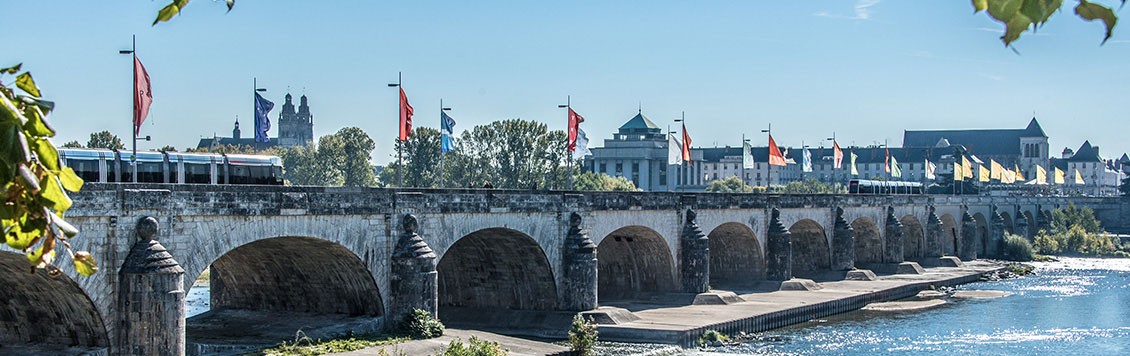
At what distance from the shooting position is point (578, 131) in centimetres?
5688

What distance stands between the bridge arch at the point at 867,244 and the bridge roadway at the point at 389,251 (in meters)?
8.79

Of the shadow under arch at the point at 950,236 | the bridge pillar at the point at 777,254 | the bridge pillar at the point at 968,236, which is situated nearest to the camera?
the bridge pillar at the point at 777,254

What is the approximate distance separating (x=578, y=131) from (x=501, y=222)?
15.3 m

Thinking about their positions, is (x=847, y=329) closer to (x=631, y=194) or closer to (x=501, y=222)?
(x=631, y=194)

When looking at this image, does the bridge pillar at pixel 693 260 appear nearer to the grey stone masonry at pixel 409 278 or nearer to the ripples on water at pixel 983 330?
the ripples on water at pixel 983 330

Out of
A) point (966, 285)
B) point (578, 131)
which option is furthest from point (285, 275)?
point (966, 285)

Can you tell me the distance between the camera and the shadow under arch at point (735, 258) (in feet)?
210

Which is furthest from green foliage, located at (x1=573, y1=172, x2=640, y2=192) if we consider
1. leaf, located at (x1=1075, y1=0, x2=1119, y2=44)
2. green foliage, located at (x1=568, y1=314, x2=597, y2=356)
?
leaf, located at (x1=1075, y1=0, x2=1119, y2=44)

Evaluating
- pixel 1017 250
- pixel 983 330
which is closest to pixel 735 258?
pixel 983 330

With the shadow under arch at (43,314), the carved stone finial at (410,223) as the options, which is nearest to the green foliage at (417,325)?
the carved stone finial at (410,223)

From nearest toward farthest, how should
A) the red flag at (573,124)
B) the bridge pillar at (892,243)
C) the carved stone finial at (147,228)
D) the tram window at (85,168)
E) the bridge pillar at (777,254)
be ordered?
the carved stone finial at (147,228), the tram window at (85,168), the red flag at (573,124), the bridge pillar at (777,254), the bridge pillar at (892,243)

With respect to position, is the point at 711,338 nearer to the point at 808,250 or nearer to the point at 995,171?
the point at 808,250

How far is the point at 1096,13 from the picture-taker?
5004mm

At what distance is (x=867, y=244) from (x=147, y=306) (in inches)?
2483
